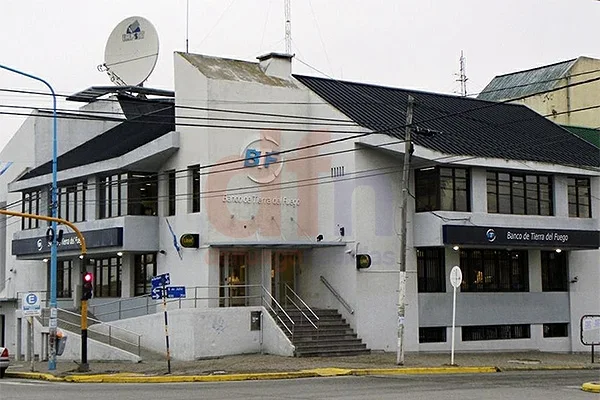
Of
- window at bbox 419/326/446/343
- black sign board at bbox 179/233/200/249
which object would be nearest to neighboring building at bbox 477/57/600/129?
window at bbox 419/326/446/343

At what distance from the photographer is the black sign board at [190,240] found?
3678 cm

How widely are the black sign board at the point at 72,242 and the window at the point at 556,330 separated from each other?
1861 centimetres

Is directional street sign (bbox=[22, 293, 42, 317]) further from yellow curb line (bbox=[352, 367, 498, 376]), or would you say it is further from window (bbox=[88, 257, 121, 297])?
yellow curb line (bbox=[352, 367, 498, 376])

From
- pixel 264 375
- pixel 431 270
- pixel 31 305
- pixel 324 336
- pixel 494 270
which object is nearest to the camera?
pixel 264 375

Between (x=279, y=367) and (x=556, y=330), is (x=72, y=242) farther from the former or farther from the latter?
(x=556, y=330)

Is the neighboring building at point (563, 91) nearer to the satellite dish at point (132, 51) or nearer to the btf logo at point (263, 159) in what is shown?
the btf logo at point (263, 159)

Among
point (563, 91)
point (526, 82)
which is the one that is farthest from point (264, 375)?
point (526, 82)

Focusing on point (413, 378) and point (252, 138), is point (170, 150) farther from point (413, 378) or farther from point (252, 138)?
point (413, 378)

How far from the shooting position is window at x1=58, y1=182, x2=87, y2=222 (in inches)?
1721

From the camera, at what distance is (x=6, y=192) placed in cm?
5362

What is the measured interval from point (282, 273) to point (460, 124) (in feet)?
34.1

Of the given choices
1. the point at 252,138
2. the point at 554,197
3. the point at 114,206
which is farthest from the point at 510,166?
the point at 114,206

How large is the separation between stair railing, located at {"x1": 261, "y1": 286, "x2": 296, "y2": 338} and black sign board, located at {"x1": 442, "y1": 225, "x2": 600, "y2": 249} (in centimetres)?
662

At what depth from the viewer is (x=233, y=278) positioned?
1503 inches
